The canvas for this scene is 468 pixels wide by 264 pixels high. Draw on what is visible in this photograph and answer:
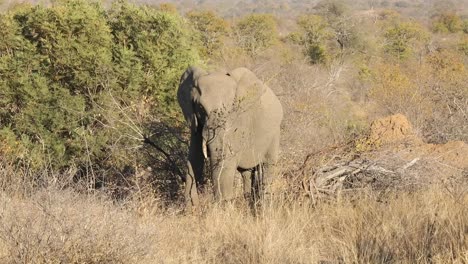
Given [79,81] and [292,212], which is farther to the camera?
[79,81]

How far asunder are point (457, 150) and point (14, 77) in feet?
20.5

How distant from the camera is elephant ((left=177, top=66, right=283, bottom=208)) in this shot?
20.5 feet

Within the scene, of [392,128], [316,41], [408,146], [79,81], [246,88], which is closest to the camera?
[246,88]

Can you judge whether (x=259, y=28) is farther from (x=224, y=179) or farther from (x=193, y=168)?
(x=224, y=179)

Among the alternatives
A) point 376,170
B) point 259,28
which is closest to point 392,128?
point 376,170

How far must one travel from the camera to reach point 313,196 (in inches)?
237

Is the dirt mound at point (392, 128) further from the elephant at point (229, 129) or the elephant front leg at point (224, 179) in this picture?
the elephant front leg at point (224, 179)

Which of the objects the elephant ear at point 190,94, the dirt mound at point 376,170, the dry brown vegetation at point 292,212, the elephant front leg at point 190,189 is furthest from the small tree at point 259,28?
the elephant front leg at point 190,189

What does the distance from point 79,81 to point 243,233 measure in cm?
483

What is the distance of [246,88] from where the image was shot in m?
6.62

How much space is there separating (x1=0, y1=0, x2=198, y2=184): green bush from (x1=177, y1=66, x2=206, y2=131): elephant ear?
131 cm

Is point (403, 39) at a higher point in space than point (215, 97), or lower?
lower

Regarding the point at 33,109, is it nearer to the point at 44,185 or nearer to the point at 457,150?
the point at 44,185

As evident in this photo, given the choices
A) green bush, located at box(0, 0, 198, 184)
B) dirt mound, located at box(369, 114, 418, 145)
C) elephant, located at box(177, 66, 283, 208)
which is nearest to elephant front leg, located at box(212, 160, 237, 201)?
elephant, located at box(177, 66, 283, 208)
